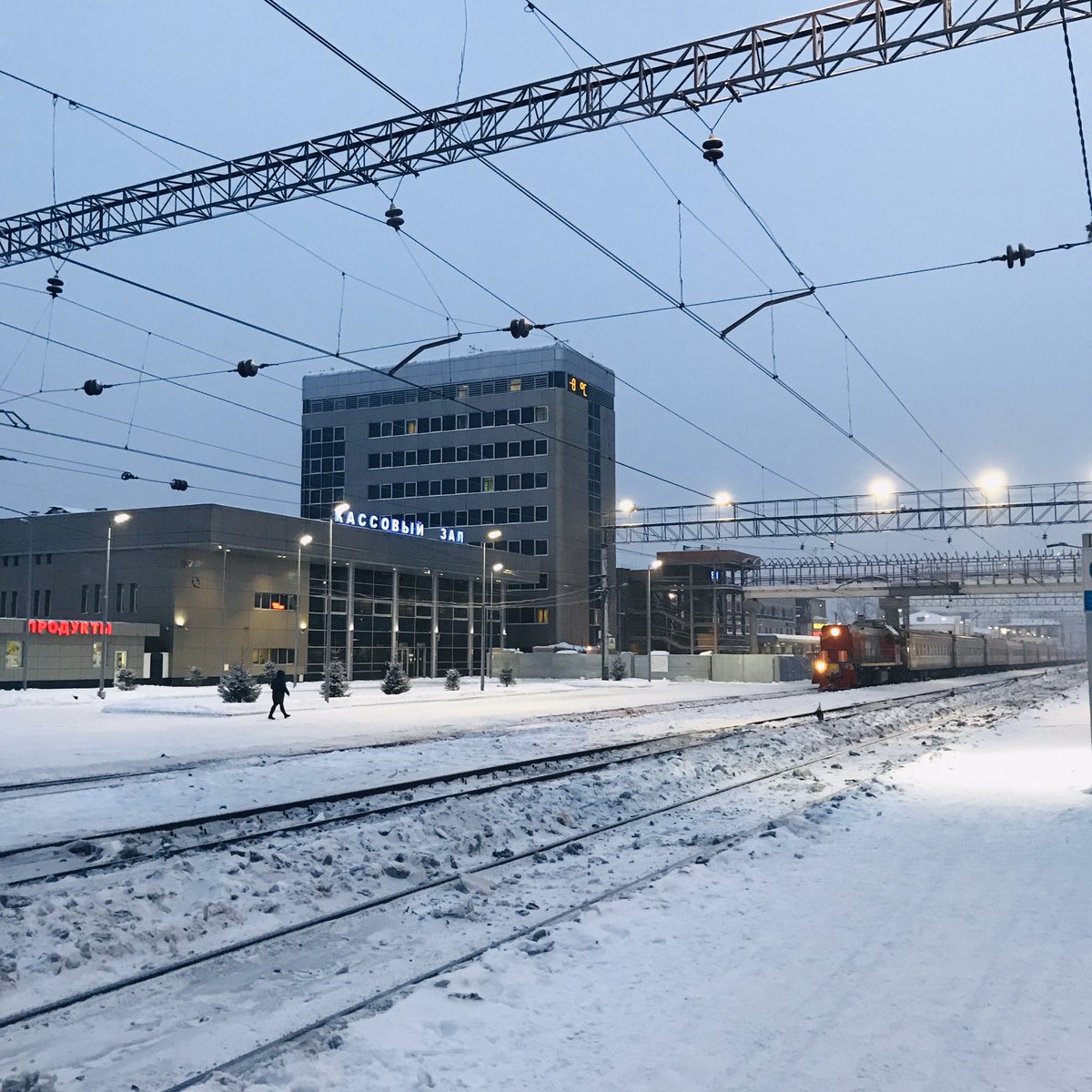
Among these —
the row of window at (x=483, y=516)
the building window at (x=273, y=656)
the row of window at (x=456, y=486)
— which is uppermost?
the row of window at (x=456, y=486)

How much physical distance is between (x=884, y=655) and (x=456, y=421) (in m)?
48.1

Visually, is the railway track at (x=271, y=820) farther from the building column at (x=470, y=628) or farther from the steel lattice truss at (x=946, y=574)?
the steel lattice truss at (x=946, y=574)

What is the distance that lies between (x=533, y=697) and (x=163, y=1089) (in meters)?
41.8

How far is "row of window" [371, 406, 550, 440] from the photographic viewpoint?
88.4 metres

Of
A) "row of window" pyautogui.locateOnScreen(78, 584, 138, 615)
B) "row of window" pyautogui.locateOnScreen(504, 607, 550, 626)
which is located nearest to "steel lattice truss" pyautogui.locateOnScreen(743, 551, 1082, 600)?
"row of window" pyautogui.locateOnScreen(504, 607, 550, 626)

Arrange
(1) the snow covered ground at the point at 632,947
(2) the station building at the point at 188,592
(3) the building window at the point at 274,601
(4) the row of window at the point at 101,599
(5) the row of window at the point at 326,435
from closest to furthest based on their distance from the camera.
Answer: (1) the snow covered ground at the point at 632,947 < (2) the station building at the point at 188,592 < (4) the row of window at the point at 101,599 < (3) the building window at the point at 274,601 < (5) the row of window at the point at 326,435

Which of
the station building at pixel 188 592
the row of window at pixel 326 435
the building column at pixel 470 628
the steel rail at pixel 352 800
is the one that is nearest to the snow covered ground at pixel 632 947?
the steel rail at pixel 352 800

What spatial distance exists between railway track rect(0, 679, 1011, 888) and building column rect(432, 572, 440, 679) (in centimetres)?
4997

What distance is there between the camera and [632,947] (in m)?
8.12

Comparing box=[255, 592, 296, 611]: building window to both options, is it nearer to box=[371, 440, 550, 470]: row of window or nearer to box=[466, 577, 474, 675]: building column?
box=[466, 577, 474, 675]: building column

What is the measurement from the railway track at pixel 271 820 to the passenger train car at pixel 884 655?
33653 mm

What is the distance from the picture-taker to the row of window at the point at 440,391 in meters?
88.6

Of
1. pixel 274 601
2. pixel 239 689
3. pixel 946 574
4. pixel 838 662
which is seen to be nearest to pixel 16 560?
Result: pixel 274 601

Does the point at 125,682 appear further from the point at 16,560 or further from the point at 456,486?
the point at 456,486
